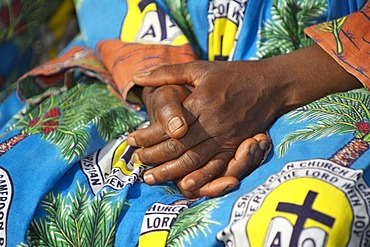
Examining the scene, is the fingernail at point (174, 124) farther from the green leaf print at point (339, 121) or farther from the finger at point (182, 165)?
the green leaf print at point (339, 121)

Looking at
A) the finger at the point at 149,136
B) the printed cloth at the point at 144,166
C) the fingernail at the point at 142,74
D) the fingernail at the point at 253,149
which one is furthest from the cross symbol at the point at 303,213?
the fingernail at the point at 142,74

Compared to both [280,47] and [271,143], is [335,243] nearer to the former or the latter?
[271,143]

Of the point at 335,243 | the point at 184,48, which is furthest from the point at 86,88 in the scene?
the point at 335,243

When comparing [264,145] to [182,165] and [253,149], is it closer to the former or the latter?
[253,149]

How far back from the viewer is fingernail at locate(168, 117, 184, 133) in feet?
4.35

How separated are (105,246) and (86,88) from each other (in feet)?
1.70

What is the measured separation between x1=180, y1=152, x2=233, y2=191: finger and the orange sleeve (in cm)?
31

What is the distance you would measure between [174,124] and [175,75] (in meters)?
0.15

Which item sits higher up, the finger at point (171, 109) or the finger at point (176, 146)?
the finger at point (171, 109)

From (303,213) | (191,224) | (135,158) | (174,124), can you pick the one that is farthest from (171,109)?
(303,213)

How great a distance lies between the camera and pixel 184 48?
162cm

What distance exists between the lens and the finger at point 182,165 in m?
1.36

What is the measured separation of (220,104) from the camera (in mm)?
1372

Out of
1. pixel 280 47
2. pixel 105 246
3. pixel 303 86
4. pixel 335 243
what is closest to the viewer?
pixel 335 243
